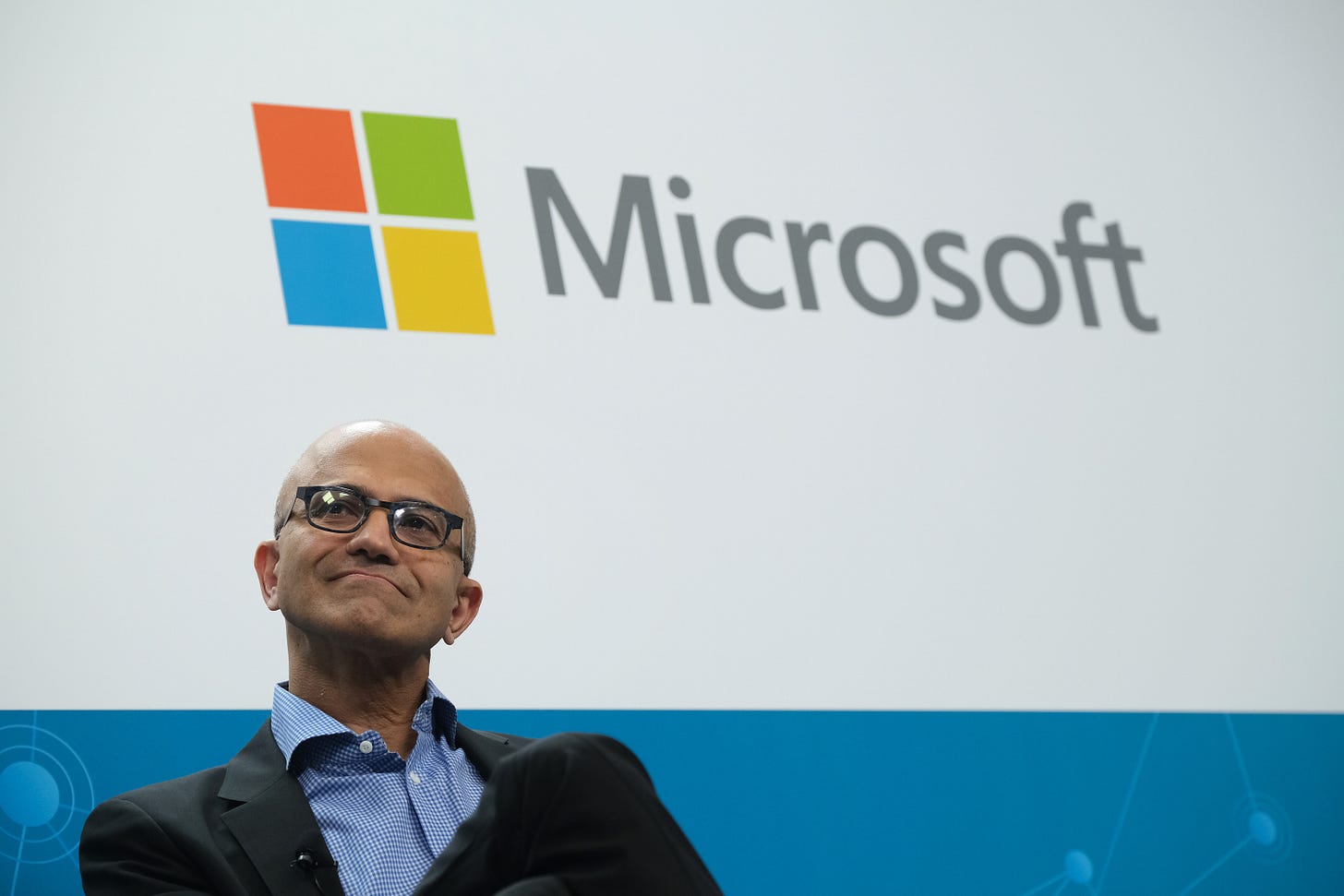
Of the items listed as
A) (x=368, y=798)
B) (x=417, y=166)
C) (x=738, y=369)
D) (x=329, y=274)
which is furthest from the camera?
(x=738, y=369)

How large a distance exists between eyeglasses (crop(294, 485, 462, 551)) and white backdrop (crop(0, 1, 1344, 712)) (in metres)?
0.53

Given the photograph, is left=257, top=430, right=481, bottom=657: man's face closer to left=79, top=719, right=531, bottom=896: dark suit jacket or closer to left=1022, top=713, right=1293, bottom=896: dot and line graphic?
left=79, top=719, right=531, bottom=896: dark suit jacket

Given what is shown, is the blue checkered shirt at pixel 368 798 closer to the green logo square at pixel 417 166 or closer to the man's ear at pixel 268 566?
the man's ear at pixel 268 566

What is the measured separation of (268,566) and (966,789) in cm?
148

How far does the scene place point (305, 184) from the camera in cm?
252

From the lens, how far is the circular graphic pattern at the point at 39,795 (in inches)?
82.3

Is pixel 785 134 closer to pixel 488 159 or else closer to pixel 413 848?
pixel 488 159

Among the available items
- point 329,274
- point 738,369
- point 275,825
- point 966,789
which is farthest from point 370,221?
point 966,789

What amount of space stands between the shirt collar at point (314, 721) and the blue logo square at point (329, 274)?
80 centimetres

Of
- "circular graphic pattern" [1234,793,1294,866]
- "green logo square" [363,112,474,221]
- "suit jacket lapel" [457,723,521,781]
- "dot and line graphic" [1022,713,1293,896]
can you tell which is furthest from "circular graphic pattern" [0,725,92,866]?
"circular graphic pattern" [1234,793,1294,866]

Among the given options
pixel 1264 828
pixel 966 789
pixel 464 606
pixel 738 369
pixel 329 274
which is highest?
pixel 329 274

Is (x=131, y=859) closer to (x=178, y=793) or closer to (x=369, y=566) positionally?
(x=178, y=793)

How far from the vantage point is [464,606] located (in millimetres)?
2037

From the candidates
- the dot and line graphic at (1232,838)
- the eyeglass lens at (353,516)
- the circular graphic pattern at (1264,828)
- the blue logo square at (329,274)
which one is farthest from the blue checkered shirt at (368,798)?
the circular graphic pattern at (1264,828)
